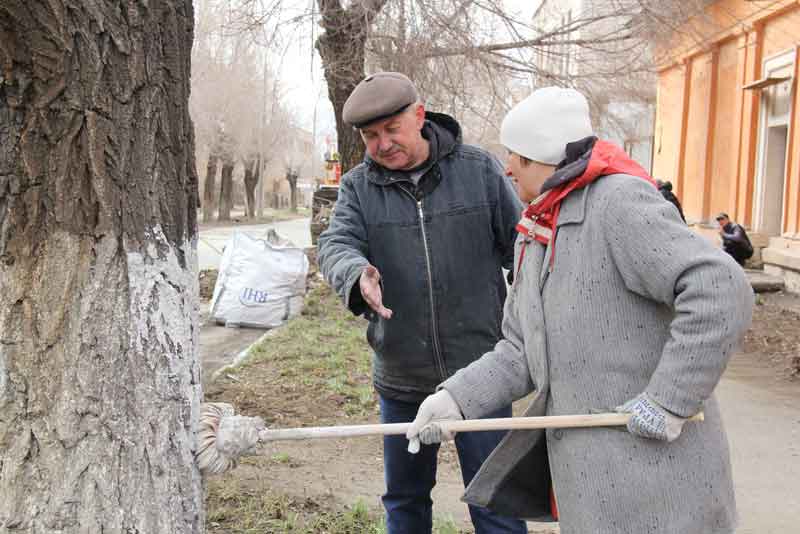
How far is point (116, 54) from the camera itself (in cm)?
188

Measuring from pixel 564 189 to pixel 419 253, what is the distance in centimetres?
84

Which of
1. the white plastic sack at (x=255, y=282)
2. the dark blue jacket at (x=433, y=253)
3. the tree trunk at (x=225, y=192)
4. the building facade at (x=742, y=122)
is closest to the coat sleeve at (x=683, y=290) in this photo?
the dark blue jacket at (x=433, y=253)

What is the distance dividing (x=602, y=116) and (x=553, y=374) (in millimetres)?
10615

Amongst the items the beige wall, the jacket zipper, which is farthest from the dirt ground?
the beige wall

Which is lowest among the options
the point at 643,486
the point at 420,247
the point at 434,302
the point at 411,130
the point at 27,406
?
the point at 643,486

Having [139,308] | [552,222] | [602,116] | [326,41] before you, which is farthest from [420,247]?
[602,116]

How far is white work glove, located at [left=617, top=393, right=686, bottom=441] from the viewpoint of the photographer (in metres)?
1.80

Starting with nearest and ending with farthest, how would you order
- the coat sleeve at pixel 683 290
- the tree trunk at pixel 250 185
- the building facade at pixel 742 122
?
1. the coat sleeve at pixel 683 290
2. the building facade at pixel 742 122
3. the tree trunk at pixel 250 185

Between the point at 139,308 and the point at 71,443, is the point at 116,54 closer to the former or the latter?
the point at 139,308

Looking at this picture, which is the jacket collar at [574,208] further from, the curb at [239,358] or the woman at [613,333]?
the curb at [239,358]

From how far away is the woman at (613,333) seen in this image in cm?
178

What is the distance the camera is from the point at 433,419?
220 centimetres

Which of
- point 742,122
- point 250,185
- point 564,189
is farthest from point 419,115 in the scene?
point 250,185

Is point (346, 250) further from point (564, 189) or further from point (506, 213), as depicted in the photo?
point (564, 189)
